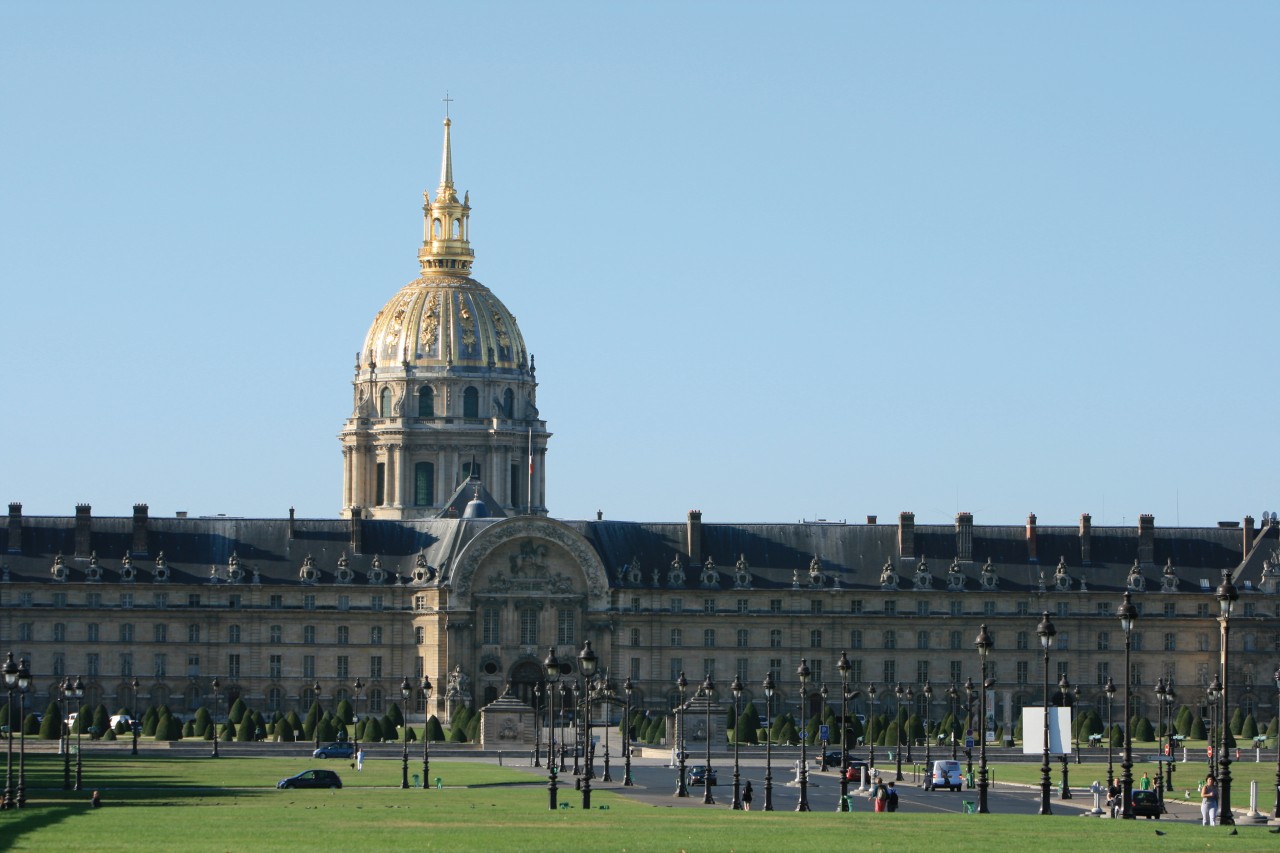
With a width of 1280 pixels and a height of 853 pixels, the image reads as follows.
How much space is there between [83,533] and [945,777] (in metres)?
67.9

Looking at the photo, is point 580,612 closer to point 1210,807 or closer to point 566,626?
point 566,626

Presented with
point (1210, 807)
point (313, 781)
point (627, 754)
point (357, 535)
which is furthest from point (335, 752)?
point (1210, 807)

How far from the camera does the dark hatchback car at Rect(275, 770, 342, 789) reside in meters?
95.1

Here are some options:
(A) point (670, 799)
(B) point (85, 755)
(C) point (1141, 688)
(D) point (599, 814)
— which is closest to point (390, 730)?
(B) point (85, 755)

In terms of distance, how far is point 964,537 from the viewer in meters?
162

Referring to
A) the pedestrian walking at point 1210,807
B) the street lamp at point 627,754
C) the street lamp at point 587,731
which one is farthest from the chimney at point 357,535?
the pedestrian walking at point 1210,807

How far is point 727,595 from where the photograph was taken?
160 m

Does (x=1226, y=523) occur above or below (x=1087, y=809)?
above

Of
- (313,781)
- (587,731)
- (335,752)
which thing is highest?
(587,731)

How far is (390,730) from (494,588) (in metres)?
21.4

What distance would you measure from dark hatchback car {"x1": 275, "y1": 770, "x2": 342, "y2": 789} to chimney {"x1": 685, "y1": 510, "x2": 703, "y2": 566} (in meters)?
66.7

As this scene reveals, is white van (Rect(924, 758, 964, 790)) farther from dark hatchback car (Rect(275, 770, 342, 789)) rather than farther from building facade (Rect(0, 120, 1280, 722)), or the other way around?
building facade (Rect(0, 120, 1280, 722))

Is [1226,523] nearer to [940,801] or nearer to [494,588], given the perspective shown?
[494,588]

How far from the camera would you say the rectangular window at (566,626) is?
523 ft
